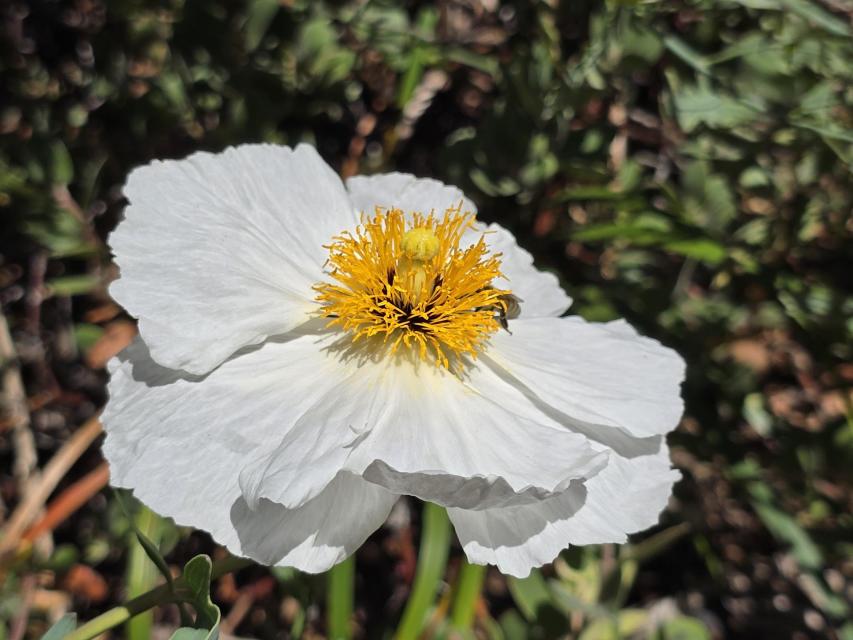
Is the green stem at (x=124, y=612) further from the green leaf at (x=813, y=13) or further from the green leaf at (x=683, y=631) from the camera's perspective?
the green leaf at (x=813, y=13)

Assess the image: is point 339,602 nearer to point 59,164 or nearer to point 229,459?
point 229,459

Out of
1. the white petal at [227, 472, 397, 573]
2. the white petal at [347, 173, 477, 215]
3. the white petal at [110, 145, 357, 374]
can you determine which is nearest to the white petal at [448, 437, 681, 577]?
the white petal at [227, 472, 397, 573]

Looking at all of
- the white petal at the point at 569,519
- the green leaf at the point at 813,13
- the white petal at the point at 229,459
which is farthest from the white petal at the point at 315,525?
the green leaf at the point at 813,13

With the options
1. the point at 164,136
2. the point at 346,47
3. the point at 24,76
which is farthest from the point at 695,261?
the point at 24,76

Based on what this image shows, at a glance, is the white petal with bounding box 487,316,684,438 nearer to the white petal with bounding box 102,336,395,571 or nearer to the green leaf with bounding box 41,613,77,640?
the white petal with bounding box 102,336,395,571

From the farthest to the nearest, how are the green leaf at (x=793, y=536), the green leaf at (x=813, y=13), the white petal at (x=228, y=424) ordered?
the green leaf at (x=793, y=536) < the green leaf at (x=813, y=13) < the white petal at (x=228, y=424)

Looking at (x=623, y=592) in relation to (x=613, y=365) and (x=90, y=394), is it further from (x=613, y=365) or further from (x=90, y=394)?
(x=90, y=394)

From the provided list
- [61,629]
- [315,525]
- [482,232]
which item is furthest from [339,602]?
[482,232]
